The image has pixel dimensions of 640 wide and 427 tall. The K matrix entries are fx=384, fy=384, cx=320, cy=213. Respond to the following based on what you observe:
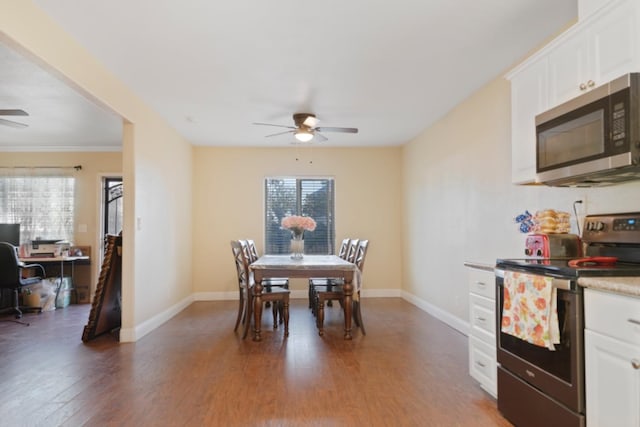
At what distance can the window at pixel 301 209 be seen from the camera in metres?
6.52

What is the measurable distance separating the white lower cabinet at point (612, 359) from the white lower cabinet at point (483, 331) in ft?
2.62

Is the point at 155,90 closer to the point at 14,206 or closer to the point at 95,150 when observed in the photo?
the point at 95,150

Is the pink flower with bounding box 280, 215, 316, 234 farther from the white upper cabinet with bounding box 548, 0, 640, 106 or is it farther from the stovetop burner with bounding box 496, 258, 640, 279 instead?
the white upper cabinet with bounding box 548, 0, 640, 106

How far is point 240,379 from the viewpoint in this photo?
290 centimetres

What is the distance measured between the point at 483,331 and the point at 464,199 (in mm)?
1882

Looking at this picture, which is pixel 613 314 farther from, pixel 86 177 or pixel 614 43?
pixel 86 177

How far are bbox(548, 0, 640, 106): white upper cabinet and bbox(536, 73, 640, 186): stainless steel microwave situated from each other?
0.09 meters

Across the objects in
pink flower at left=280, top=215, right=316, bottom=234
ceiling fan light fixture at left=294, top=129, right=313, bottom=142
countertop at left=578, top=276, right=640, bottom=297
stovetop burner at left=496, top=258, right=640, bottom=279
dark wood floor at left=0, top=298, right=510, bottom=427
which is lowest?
dark wood floor at left=0, top=298, right=510, bottom=427

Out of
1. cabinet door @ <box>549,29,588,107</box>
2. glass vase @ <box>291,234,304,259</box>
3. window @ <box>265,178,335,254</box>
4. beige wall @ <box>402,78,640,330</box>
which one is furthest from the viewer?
window @ <box>265,178,335,254</box>

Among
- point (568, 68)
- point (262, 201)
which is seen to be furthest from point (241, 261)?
point (568, 68)

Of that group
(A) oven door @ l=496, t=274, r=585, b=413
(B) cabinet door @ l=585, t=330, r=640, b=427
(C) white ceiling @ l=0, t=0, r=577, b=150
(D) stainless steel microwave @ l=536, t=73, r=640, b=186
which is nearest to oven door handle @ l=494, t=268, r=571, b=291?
(A) oven door @ l=496, t=274, r=585, b=413

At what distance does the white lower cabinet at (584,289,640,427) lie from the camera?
1.48 m

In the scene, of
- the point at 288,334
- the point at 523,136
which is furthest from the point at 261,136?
the point at 523,136

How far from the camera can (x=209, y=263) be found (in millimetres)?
6297
